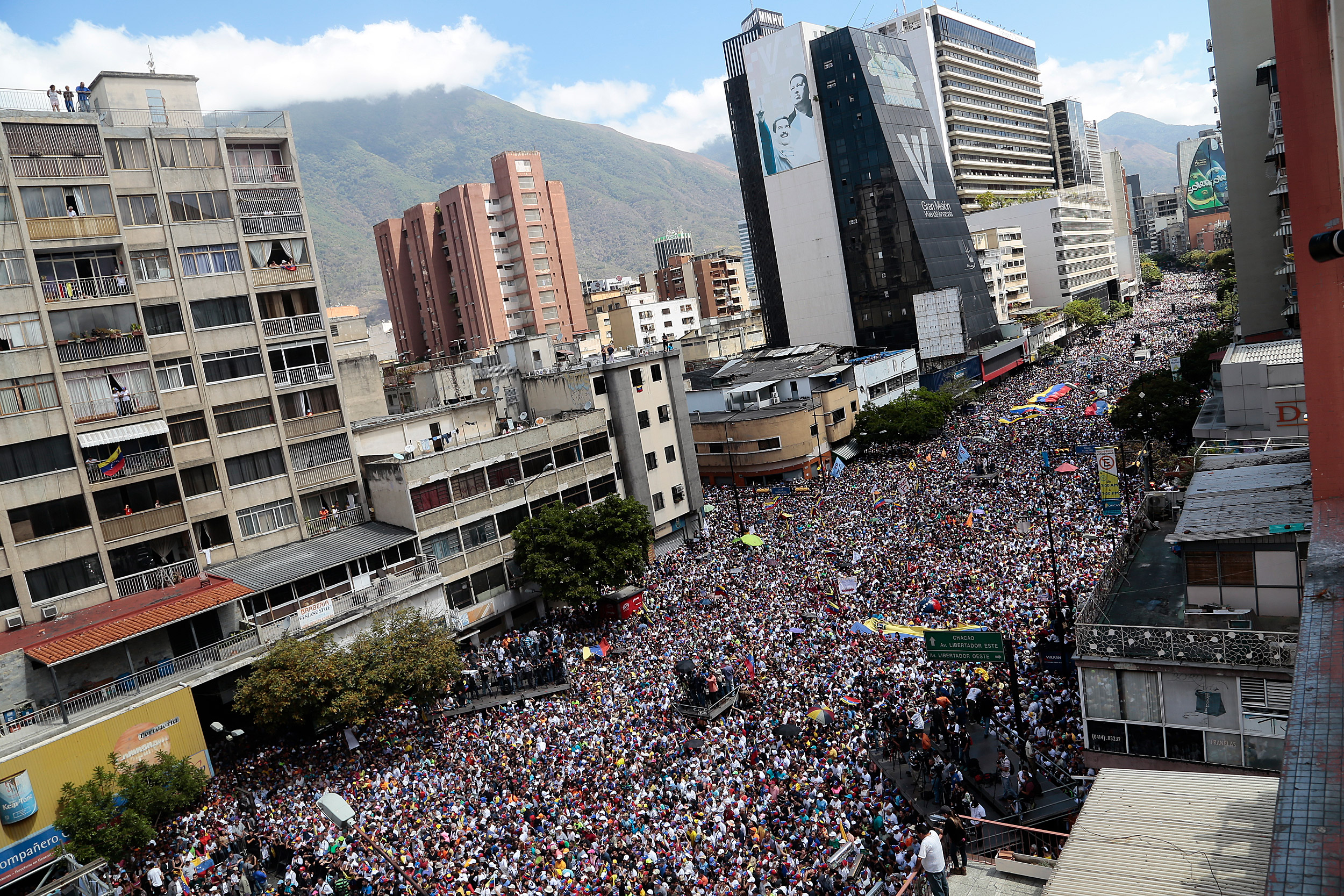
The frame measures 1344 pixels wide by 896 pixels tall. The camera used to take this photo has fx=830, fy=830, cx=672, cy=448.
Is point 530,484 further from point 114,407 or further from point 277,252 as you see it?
point 114,407

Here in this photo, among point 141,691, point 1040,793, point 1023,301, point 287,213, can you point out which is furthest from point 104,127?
point 1023,301

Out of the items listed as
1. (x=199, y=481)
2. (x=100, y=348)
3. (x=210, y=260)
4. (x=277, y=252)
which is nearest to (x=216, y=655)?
(x=199, y=481)

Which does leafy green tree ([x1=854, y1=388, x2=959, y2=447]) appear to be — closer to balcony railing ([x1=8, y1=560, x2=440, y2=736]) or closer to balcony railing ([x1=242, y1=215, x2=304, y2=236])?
balcony railing ([x1=8, y1=560, x2=440, y2=736])

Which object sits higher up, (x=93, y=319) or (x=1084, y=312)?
(x=93, y=319)

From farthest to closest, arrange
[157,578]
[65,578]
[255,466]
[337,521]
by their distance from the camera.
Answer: [337,521] < [255,466] < [157,578] < [65,578]

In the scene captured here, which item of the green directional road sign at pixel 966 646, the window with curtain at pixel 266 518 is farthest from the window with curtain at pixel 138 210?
the green directional road sign at pixel 966 646

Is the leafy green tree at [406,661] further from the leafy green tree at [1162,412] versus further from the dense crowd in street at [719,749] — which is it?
the leafy green tree at [1162,412]
